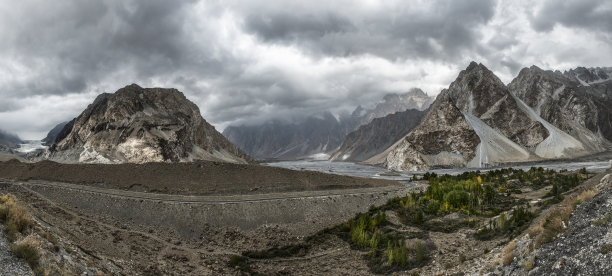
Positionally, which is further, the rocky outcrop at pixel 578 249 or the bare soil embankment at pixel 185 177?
the bare soil embankment at pixel 185 177

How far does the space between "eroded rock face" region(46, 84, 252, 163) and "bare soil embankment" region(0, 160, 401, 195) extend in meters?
66.3

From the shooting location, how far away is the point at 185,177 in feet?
160

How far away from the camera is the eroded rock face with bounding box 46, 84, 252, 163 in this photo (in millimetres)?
119688

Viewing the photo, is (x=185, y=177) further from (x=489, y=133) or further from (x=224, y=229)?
(x=489, y=133)

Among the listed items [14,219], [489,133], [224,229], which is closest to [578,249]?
[14,219]

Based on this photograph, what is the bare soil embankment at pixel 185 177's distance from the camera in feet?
151

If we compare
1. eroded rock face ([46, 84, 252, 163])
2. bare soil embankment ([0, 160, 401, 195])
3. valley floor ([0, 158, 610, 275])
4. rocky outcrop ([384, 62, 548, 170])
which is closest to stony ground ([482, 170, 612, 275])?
valley floor ([0, 158, 610, 275])

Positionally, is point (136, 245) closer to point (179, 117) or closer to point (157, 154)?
point (157, 154)

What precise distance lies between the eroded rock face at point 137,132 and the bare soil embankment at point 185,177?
6632cm

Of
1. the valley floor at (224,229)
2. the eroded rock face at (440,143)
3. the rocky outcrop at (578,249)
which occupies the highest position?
the eroded rock face at (440,143)

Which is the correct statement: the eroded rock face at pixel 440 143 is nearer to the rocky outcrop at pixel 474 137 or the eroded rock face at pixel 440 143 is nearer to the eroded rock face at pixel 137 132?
the rocky outcrop at pixel 474 137

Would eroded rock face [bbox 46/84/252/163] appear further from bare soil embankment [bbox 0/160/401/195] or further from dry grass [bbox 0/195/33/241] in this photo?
dry grass [bbox 0/195/33/241]

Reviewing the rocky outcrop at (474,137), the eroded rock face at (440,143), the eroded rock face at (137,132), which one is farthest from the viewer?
the eroded rock face at (440,143)

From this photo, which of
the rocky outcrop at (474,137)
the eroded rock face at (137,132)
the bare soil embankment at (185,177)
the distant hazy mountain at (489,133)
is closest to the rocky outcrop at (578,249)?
the bare soil embankment at (185,177)
